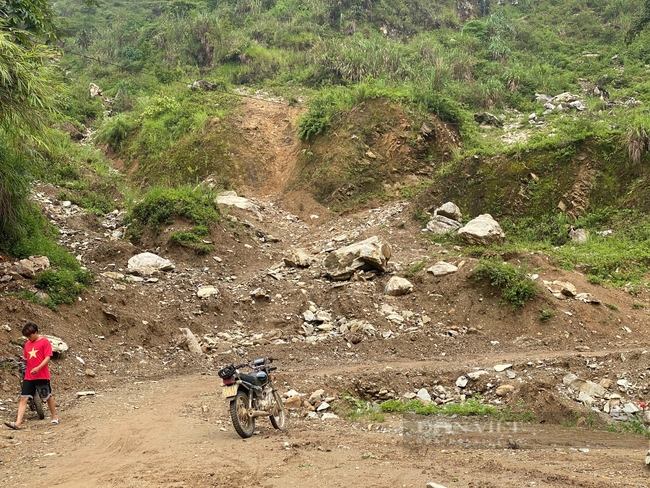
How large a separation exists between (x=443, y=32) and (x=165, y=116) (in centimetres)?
2251

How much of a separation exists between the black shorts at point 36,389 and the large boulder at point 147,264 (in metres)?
5.87

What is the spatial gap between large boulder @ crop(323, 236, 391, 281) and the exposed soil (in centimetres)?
35

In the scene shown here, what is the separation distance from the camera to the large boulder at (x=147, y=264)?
41.3ft

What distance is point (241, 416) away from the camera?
5820 mm

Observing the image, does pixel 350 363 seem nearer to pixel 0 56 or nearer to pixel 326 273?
pixel 326 273

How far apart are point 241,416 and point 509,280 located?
7.05 metres

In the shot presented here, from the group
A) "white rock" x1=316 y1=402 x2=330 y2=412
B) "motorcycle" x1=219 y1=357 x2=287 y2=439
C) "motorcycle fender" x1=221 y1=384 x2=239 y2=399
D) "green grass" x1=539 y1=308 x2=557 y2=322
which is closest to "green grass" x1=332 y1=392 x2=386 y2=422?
"white rock" x1=316 y1=402 x2=330 y2=412

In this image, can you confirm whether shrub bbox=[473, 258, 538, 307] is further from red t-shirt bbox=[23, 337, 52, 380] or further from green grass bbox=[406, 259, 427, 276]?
red t-shirt bbox=[23, 337, 52, 380]

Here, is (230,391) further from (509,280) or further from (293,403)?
(509,280)

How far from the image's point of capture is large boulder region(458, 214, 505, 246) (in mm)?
13914

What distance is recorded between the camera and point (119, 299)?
1100 cm

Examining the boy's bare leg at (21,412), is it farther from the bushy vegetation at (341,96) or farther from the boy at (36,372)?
the bushy vegetation at (341,96)

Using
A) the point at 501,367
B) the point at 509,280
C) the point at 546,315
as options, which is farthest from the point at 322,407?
the point at 509,280

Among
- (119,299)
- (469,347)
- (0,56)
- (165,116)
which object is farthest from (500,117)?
(0,56)
